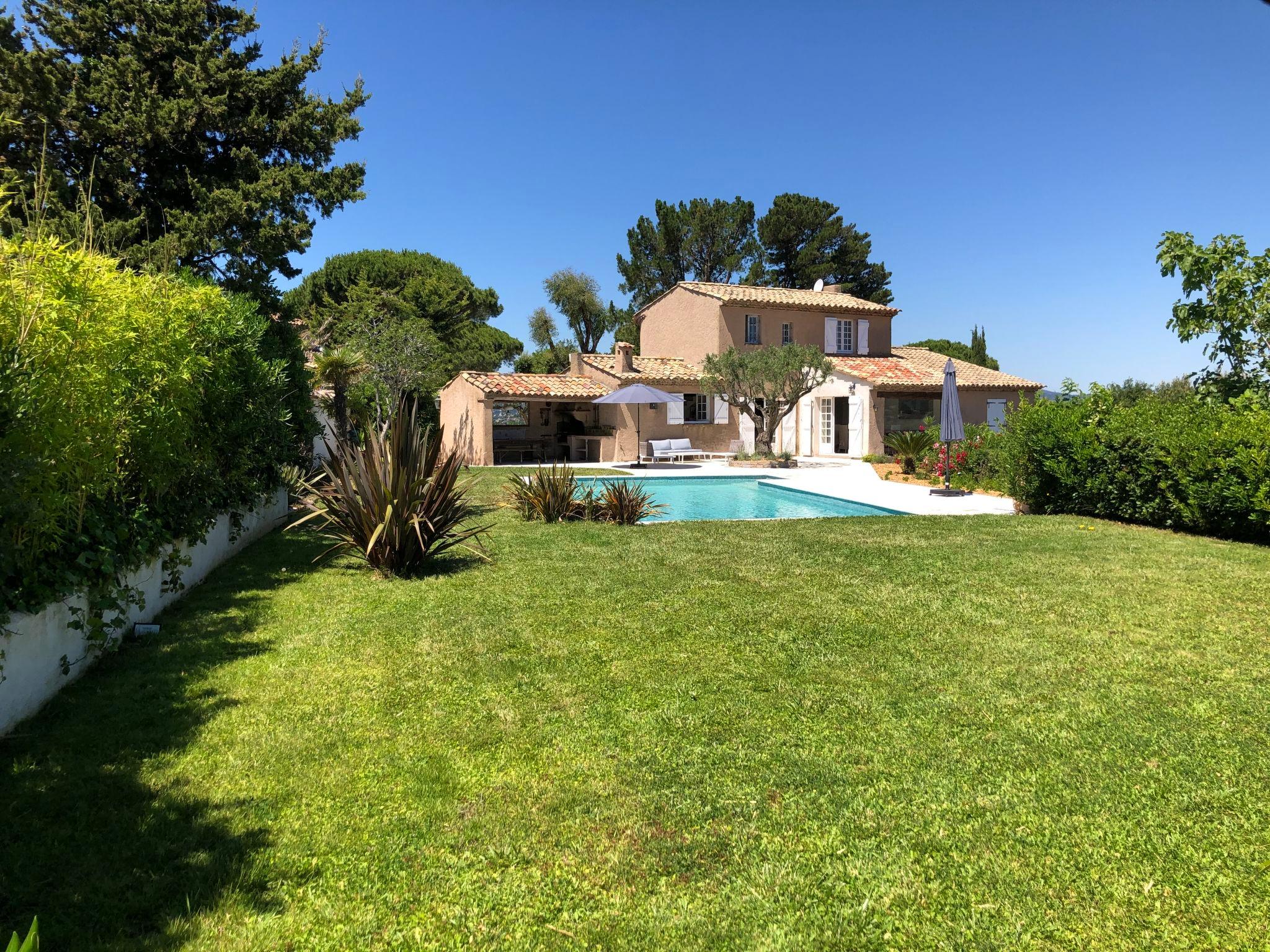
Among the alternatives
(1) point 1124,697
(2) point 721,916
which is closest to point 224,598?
(2) point 721,916

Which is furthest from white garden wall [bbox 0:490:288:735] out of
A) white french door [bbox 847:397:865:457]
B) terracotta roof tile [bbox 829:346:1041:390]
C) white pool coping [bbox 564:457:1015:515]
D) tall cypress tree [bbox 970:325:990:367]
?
tall cypress tree [bbox 970:325:990:367]

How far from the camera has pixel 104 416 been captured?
14.2 feet

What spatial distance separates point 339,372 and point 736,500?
10987 millimetres

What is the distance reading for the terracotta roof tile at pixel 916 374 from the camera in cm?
2858

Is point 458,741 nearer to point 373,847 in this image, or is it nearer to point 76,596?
point 373,847

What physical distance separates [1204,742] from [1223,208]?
13.3 metres

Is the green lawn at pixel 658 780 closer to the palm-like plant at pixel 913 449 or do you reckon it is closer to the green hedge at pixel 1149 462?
the green hedge at pixel 1149 462

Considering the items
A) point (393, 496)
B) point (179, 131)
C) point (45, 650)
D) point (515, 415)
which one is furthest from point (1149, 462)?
point (515, 415)

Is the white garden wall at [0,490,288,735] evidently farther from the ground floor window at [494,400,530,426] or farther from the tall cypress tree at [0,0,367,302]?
the ground floor window at [494,400,530,426]

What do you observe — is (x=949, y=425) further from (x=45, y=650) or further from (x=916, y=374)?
(x=45, y=650)

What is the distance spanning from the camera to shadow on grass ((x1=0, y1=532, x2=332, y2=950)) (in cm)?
242

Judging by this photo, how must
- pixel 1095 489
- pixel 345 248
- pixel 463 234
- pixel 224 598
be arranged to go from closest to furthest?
pixel 224 598, pixel 1095 489, pixel 463 234, pixel 345 248

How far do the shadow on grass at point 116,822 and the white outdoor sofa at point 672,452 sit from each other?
22396mm

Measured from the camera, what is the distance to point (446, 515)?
8359mm
